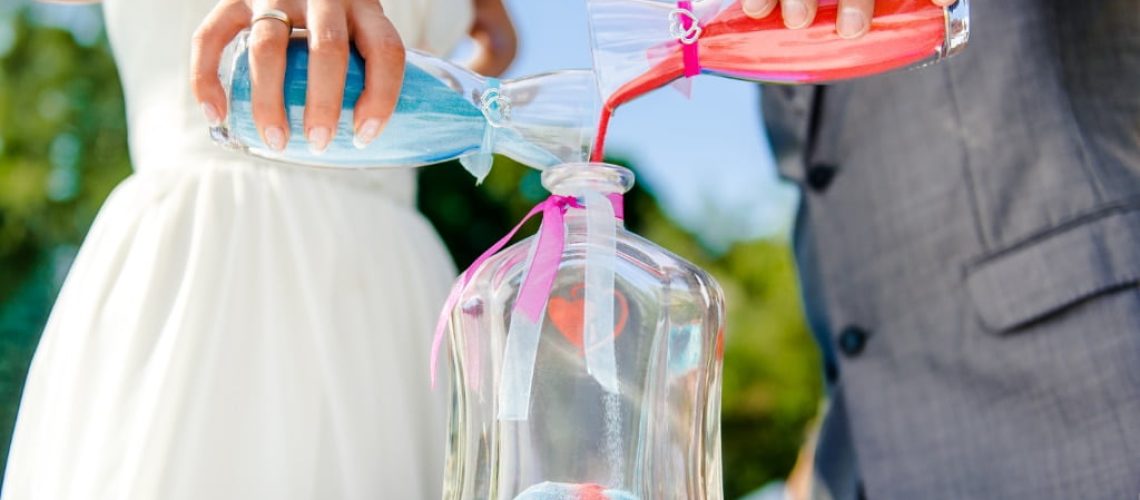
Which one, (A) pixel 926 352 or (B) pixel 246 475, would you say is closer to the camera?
(B) pixel 246 475

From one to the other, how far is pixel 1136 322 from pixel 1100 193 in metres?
0.16

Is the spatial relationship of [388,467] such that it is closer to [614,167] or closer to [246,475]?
[246,475]

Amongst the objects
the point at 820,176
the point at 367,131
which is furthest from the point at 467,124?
the point at 820,176

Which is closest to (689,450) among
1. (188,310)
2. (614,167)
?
(614,167)

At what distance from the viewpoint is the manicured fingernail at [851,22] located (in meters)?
0.91

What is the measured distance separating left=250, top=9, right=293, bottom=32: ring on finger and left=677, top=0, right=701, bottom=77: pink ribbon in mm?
291

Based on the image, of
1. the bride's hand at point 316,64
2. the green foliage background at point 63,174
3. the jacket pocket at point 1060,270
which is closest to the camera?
the bride's hand at point 316,64

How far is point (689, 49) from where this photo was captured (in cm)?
92

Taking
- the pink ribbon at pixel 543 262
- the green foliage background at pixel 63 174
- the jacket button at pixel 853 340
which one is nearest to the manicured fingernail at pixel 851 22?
the pink ribbon at pixel 543 262

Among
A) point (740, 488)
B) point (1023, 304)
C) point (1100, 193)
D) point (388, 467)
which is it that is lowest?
point (740, 488)

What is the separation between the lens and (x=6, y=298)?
11.6 meters

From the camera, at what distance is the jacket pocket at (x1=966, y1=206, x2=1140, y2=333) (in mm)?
1432

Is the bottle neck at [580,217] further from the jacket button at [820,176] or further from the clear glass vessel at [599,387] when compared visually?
the jacket button at [820,176]

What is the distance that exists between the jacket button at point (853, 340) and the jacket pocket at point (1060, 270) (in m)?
0.21
